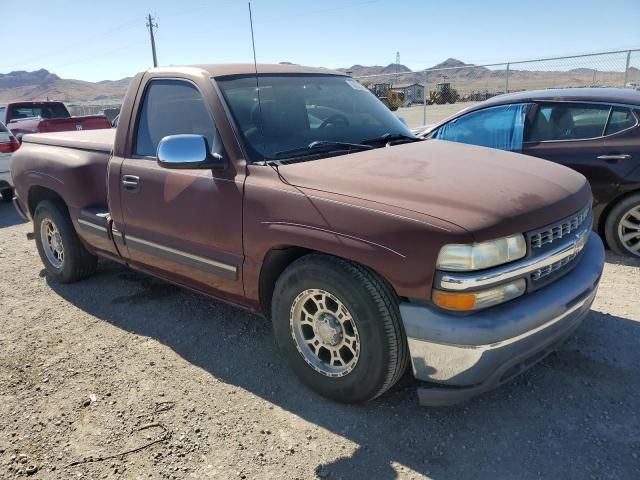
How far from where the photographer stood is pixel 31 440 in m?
2.71

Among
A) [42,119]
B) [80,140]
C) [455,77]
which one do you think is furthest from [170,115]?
[455,77]

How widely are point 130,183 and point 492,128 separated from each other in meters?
4.04

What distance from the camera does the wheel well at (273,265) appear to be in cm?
289

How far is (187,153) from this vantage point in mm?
2963

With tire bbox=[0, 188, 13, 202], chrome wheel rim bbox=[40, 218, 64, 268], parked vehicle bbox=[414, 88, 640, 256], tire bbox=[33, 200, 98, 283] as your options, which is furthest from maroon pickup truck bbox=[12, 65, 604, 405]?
tire bbox=[0, 188, 13, 202]

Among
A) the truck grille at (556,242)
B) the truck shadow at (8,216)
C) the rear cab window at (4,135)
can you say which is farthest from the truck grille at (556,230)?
the rear cab window at (4,135)

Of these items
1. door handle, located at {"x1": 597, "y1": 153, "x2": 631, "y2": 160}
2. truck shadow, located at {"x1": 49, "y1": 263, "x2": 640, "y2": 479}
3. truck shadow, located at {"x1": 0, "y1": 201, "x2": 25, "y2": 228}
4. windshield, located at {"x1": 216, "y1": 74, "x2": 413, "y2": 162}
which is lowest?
truck shadow, located at {"x1": 49, "y1": 263, "x2": 640, "y2": 479}

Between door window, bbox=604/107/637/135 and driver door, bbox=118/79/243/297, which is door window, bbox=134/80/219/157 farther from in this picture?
door window, bbox=604/107/637/135

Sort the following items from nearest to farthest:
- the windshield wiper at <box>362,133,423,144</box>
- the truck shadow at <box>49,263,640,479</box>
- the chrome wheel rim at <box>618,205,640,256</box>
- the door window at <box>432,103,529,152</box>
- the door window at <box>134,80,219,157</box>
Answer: the truck shadow at <box>49,263,640,479</box> → the door window at <box>134,80,219,157</box> → the windshield wiper at <box>362,133,423,144</box> → the chrome wheel rim at <box>618,205,640,256</box> → the door window at <box>432,103,529,152</box>

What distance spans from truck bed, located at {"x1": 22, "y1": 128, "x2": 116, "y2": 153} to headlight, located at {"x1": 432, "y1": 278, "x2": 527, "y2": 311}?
119 inches

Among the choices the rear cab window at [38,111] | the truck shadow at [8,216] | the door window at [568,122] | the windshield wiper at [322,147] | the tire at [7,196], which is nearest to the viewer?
the windshield wiper at [322,147]

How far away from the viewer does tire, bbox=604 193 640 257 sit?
4.87 metres

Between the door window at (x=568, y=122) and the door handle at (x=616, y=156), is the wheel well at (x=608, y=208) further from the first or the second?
the door window at (x=568, y=122)

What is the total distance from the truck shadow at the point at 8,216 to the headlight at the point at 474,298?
770 cm
